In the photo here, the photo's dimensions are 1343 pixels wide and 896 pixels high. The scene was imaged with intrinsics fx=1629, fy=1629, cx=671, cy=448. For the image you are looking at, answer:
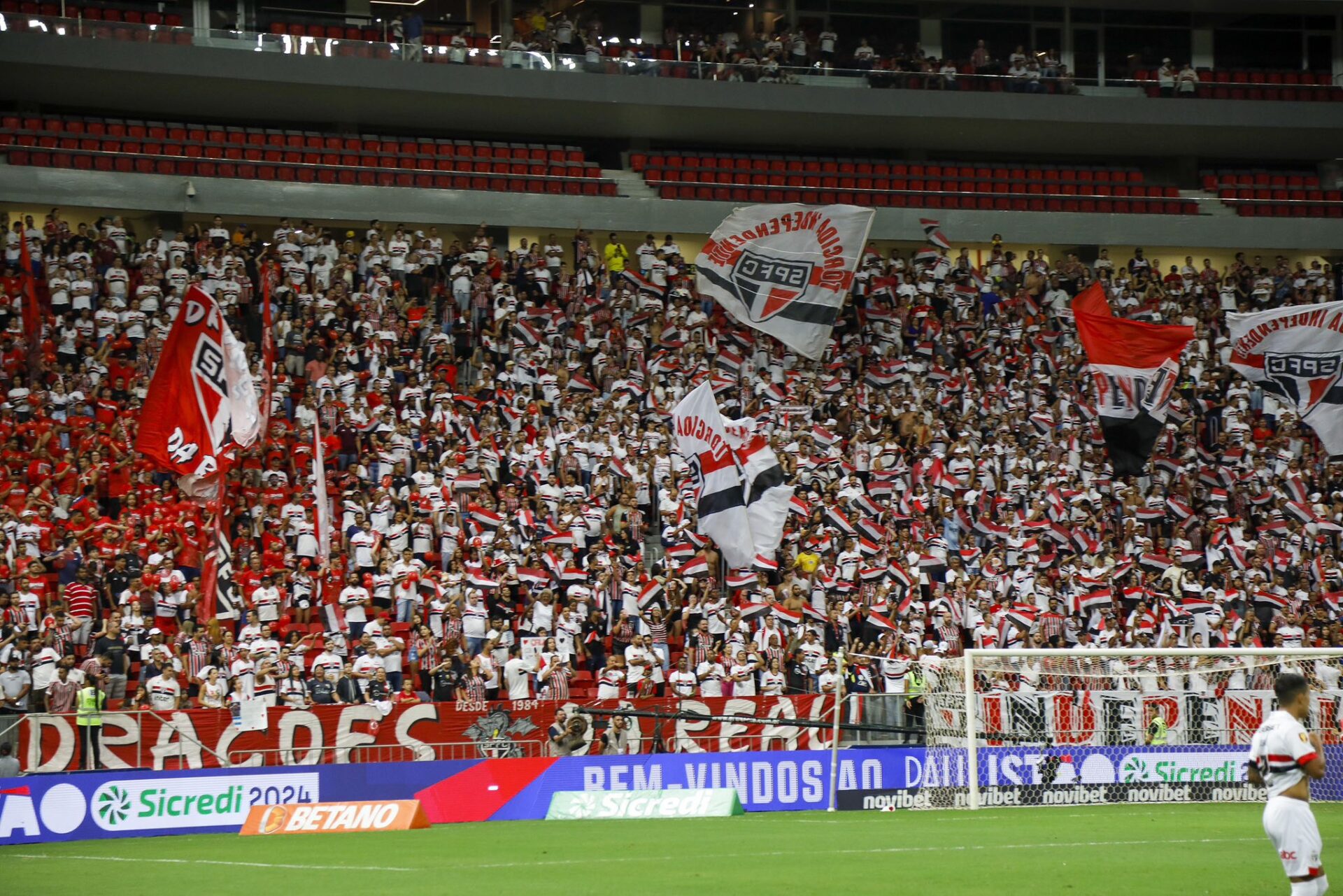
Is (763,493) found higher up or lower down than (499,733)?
higher up

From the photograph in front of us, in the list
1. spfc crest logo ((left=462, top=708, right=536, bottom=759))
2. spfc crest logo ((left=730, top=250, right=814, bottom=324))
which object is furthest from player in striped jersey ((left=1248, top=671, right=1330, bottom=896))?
spfc crest logo ((left=730, top=250, right=814, bottom=324))

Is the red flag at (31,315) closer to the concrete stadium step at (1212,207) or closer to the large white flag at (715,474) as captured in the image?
the large white flag at (715,474)

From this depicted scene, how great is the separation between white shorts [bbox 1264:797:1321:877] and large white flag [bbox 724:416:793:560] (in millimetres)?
17440

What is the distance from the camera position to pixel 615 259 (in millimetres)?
36125

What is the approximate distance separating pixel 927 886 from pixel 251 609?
1464 cm

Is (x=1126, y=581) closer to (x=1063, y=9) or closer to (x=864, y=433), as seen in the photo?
(x=864, y=433)

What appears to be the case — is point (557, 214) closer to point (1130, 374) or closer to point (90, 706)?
point (1130, 374)

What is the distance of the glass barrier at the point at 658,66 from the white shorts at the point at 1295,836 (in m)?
31.1

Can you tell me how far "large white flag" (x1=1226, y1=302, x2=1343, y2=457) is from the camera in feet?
96.6

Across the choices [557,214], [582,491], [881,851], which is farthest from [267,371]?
[881,851]


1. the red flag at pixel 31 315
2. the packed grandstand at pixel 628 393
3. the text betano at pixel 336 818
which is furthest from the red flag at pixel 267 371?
the text betano at pixel 336 818

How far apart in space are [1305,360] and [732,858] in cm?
1952

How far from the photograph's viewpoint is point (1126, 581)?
29.4 metres

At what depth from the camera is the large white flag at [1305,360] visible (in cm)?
2945
